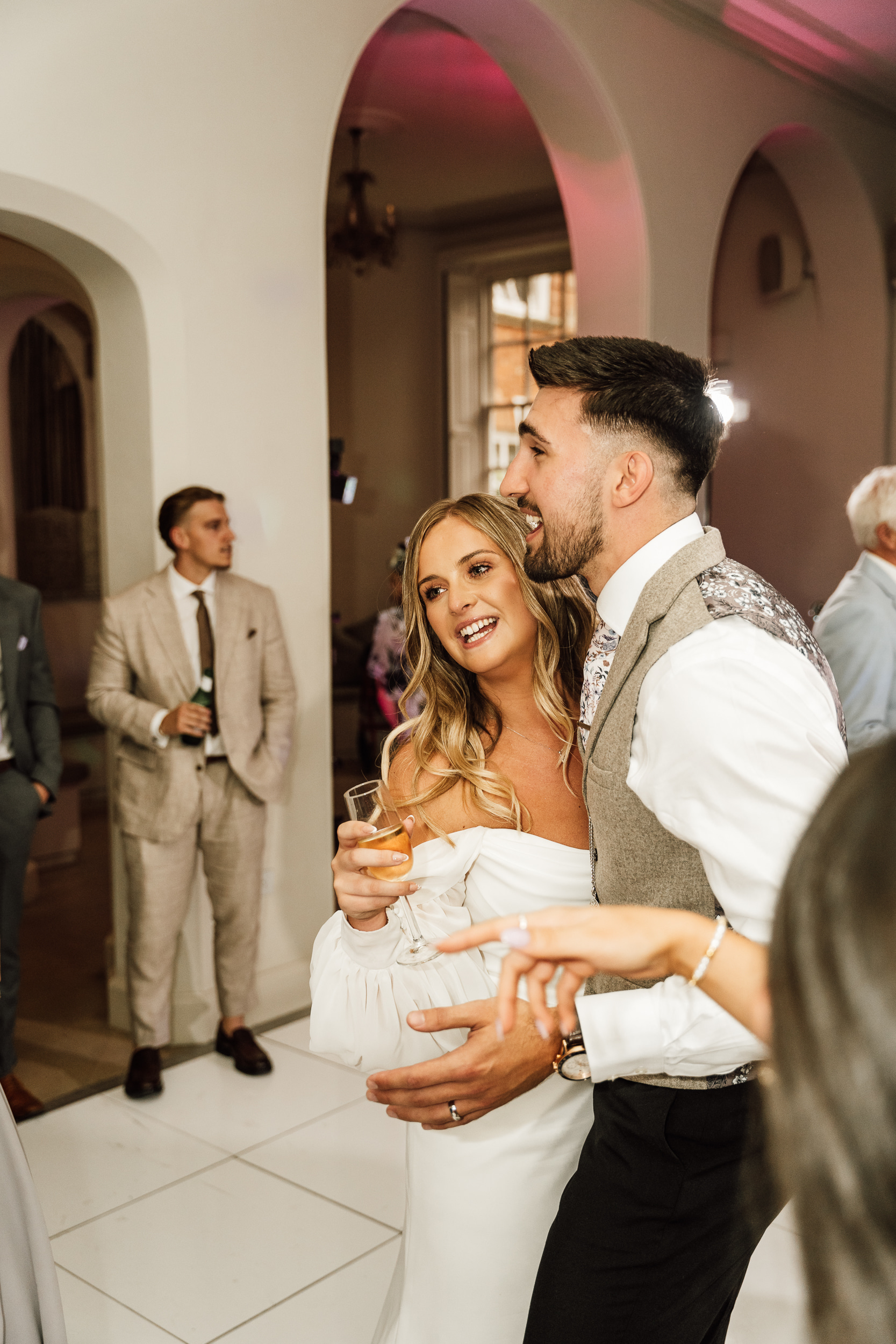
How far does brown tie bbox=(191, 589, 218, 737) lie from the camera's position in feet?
12.2

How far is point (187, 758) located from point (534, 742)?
6.39ft

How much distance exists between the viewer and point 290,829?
426 cm

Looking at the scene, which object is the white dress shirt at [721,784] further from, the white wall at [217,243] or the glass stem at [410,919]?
the white wall at [217,243]

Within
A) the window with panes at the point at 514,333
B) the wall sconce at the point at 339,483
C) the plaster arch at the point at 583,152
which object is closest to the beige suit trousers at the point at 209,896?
the wall sconce at the point at 339,483

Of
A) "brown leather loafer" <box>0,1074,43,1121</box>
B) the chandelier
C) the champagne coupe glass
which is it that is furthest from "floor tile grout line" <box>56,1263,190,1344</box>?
the chandelier

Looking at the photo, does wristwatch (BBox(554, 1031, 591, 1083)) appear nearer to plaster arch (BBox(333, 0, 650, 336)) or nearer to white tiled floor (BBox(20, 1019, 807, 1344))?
white tiled floor (BBox(20, 1019, 807, 1344))

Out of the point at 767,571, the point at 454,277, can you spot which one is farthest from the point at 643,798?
the point at 454,277

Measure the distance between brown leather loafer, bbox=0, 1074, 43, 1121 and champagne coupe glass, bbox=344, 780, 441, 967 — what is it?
229cm

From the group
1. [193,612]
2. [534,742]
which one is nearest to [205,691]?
[193,612]

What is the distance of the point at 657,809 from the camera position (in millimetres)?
1284

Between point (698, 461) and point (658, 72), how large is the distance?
4780 mm

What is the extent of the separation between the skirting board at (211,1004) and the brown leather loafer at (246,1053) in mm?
146

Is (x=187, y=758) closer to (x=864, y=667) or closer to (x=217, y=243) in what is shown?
(x=217, y=243)

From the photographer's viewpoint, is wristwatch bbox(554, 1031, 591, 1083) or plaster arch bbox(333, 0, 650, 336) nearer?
wristwatch bbox(554, 1031, 591, 1083)
